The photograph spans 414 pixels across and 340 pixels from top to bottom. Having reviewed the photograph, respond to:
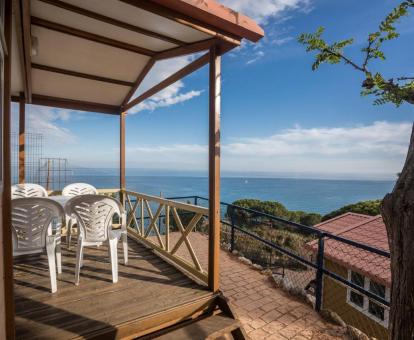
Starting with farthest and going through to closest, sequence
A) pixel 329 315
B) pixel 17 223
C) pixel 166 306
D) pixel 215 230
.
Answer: pixel 329 315, pixel 215 230, pixel 17 223, pixel 166 306

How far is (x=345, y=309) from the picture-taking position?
7191mm

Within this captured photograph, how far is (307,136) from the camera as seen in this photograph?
45312 millimetres

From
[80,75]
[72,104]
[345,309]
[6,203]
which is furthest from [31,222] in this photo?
[345,309]

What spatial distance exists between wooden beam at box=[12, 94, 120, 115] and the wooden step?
15.4 feet

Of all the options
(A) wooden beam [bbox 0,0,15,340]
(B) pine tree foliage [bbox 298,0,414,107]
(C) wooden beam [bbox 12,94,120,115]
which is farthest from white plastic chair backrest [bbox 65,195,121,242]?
(C) wooden beam [bbox 12,94,120,115]

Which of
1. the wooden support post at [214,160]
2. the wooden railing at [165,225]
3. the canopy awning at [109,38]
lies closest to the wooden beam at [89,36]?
the canopy awning at [109,38]

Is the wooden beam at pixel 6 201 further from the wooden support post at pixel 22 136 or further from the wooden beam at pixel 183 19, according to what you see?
the wooden support post at pixel 22 136

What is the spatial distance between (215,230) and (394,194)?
1715 millimetres

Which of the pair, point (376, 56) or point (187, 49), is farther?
point (187, 49)

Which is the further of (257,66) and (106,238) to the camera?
(257,66)

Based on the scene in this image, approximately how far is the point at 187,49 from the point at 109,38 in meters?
0.99

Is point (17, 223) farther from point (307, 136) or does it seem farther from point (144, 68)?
point (307, 136)

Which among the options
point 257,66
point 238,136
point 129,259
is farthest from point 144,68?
point 238,136

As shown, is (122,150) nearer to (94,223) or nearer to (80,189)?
(80,189)
